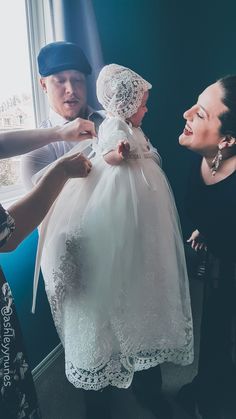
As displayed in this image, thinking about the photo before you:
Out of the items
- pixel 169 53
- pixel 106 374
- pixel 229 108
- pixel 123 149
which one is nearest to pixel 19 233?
pixel 123 149

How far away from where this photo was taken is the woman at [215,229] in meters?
1.08

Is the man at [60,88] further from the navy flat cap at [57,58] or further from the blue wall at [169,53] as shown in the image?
the blue wall at [169,53]

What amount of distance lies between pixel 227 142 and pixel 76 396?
1246mm

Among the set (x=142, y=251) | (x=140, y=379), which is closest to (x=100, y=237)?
(x=142, y=251)

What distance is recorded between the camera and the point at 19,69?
1.44 meters

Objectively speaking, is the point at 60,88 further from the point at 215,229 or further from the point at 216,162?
the point at 215,229

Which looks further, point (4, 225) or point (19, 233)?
point (19, 233)

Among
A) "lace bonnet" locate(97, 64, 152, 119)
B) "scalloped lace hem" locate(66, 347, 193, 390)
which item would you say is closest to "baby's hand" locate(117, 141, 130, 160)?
"lace bonnet" locate(97, 64, 152, 119)

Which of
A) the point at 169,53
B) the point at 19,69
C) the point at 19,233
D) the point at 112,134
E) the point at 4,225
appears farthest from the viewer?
the point at 169,53

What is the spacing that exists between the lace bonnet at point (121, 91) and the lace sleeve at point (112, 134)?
3 centimetres

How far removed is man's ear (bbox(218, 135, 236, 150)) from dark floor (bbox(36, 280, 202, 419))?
42.2 inches

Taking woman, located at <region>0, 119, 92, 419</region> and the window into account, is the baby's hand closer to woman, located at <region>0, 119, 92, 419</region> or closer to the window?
woman, located at <region>0, 119, 92, 419</region>

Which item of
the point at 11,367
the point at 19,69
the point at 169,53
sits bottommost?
the point at 11,367

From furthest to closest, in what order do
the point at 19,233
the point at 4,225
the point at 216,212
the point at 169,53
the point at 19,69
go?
the point at 169,53
the point at 19,69
the point at 216,212
the point at 19,233
the point at 4,225
